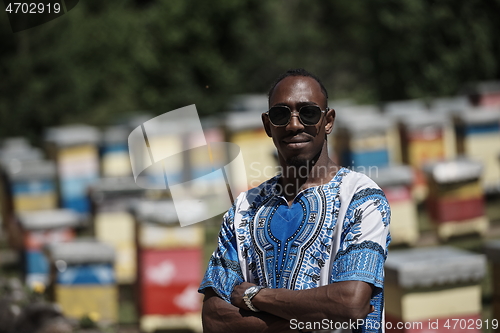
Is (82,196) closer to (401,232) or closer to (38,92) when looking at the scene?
(401,232)

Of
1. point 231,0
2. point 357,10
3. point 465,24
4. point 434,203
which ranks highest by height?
point 357,10

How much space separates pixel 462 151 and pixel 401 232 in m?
2.44

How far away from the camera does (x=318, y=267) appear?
231cm

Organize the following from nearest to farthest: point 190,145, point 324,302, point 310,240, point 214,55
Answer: point 324,302 → point 310,240 → point 190,145 → point 214,55

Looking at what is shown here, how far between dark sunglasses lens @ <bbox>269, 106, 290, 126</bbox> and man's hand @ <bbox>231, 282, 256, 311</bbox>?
62 centimetres

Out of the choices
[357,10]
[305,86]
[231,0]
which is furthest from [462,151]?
[357,10]

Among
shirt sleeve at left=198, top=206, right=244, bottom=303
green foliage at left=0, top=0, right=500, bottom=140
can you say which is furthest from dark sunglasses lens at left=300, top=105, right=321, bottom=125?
green foliage at left=0, top=0, right=500, bottom=140

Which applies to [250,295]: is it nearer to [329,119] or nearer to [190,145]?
[329,119]

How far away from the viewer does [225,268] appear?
2473 mm

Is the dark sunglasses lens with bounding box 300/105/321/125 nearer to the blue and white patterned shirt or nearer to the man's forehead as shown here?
the man's forehead

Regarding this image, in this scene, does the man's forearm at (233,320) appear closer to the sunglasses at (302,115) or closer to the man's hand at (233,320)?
the man's hand at (233,320)

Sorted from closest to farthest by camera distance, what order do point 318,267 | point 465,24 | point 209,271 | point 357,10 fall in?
1. point 318,267
2. point 209,271
3. point 465,24
4. point 357,10

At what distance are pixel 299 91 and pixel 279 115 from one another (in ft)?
0.39

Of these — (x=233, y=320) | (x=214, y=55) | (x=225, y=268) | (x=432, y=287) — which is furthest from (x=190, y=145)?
(x=214, y=55)
